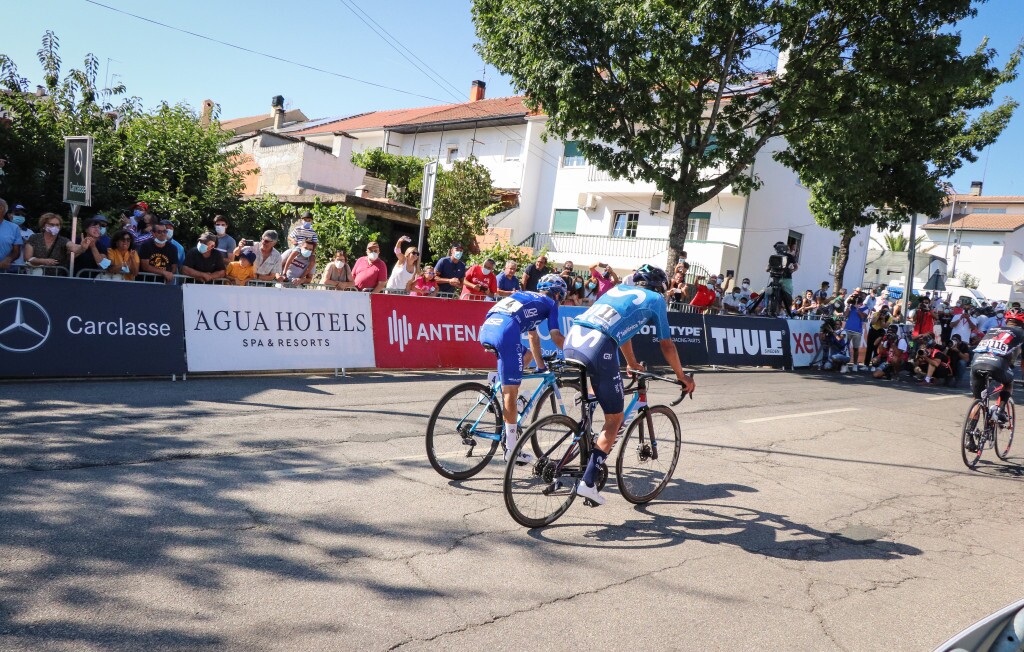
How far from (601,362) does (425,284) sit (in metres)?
9.21

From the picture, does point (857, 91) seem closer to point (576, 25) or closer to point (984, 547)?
point (576, 25)

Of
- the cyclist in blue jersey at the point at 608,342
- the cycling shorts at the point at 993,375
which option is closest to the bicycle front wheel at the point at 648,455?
the cyclist in blue jersey at the point at 608,342

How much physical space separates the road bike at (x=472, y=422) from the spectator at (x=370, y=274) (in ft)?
23.8

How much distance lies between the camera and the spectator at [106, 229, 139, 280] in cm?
1028

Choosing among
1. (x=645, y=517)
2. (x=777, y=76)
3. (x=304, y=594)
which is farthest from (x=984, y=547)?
(x=777, y=76)

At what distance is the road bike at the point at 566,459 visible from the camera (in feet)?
17.4

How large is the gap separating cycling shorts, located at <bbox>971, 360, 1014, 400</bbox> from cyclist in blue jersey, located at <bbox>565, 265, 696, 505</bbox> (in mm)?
6036

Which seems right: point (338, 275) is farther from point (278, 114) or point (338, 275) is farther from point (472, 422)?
point (278, 114)

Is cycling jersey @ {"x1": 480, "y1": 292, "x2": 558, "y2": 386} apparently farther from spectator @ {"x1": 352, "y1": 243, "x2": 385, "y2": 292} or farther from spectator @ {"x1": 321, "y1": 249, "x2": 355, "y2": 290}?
spectator @ {"x1": 352, "y1": 243, "x2": 385, "y2": 292}

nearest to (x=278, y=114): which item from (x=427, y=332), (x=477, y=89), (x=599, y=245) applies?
(x=477, y=89)

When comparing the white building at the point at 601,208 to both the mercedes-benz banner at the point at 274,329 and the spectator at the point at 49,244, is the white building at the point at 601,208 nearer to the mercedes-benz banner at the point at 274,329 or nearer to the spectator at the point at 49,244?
the mercedes-benz banner at the point at 274,329

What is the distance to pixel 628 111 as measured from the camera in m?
19.0

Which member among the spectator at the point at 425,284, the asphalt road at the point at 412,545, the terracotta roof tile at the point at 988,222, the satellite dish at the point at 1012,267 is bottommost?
the asphalt road at the point at 412,545

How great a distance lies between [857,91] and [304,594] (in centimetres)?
1895
